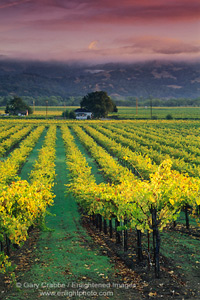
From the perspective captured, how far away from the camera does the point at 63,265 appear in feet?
42.5

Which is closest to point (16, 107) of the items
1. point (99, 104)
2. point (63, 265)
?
point (99, 104)

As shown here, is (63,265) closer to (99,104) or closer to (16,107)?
(99,104)

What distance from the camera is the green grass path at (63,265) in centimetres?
1141

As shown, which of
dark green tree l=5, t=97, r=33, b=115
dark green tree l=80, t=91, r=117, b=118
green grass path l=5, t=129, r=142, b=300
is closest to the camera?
green grass path l=5, t=129, r=142, b=300

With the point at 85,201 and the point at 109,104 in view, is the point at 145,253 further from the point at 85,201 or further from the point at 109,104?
the point at 109,104

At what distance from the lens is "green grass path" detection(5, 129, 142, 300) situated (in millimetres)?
11405

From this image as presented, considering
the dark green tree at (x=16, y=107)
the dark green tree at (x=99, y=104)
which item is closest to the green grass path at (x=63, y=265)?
the dark green tree at (x=99, y=104)

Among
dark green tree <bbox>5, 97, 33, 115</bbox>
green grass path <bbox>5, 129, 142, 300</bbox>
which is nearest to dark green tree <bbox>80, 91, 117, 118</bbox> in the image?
dark green tree <bbox>5, 97, 33, 115</bbox>

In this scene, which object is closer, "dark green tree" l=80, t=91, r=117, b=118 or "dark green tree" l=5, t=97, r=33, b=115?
"dark green tree" l=80, t=91, r=117, b=118

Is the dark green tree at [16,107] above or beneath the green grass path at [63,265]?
above

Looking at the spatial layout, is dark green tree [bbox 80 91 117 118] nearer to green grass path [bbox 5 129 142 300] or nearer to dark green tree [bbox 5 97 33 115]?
dark green tree [bbox 5 97 33 115]

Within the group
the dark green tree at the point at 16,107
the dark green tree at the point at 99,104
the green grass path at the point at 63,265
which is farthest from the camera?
the dark green tree at the point at 16,107

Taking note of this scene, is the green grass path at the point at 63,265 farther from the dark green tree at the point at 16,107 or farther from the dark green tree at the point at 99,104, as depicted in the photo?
the dark green tree at the point at 16,107

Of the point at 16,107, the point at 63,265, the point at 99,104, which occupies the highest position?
the point at 99,104
